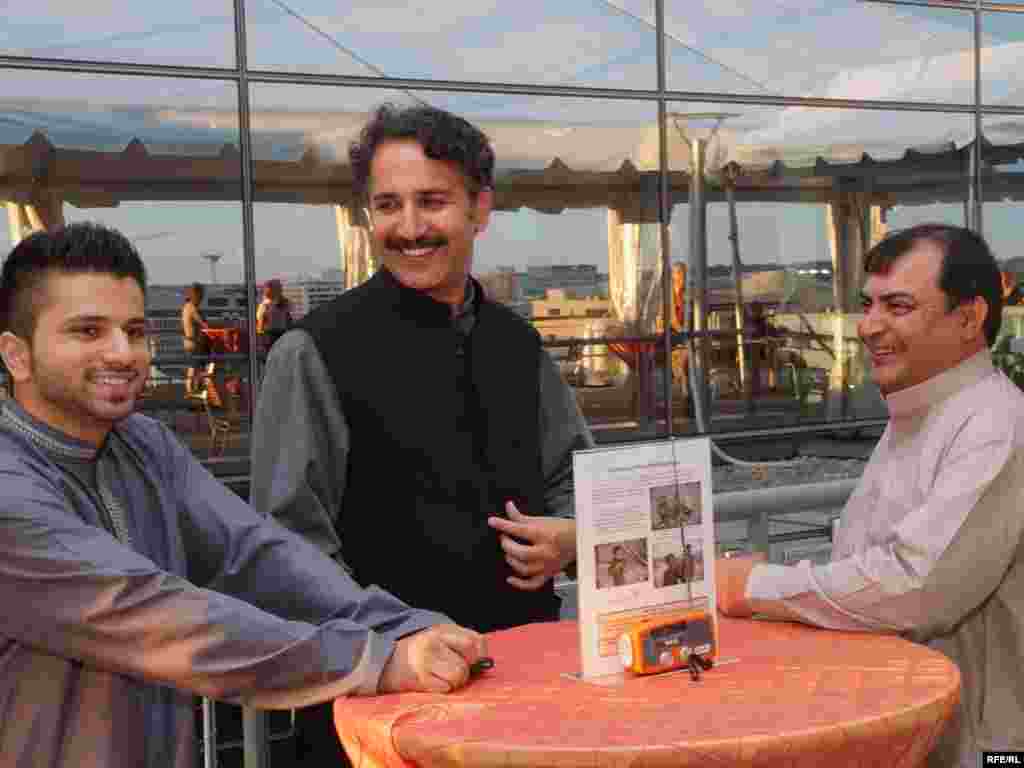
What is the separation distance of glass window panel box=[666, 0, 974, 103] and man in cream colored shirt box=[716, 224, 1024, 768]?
674 centimetres

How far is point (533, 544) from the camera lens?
2461mm

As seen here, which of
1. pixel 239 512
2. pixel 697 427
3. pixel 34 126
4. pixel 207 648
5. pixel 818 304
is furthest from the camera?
pixel 818 304

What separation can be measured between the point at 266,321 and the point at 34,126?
5.11 feet

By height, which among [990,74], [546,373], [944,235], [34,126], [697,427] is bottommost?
[697,427]

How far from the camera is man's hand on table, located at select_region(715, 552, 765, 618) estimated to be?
2.42 m

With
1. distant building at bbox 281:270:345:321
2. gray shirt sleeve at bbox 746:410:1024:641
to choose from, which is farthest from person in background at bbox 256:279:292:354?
gray shirt sleeve at bbox 746:410:1024:641

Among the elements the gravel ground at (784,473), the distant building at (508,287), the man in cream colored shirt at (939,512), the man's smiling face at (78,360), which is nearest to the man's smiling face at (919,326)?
the man in cream colored shirt at (939,512)

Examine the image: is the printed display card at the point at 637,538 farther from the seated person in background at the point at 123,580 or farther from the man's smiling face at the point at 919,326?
the man's smiling face at the point at 919,326

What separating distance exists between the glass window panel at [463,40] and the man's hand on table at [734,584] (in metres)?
5.80

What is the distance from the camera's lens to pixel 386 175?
8.09ft

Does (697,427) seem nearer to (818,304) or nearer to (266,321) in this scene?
(818,304)

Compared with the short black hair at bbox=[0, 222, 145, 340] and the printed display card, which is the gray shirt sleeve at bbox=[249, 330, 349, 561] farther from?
the printed display card

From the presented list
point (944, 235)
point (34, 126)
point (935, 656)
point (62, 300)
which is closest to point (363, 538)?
point (62, 300)

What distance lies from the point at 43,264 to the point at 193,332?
5.63 meters
